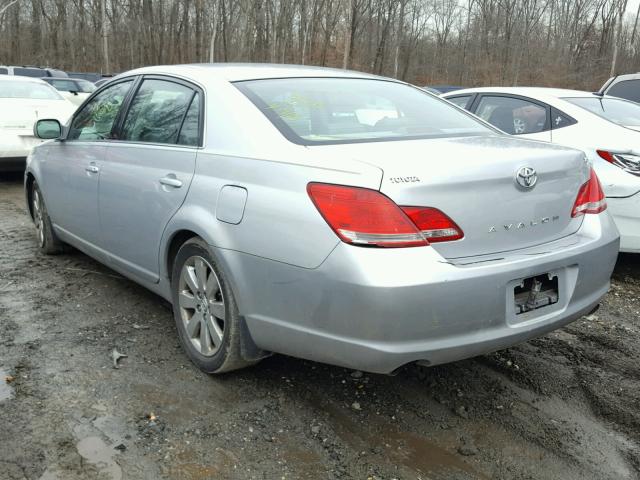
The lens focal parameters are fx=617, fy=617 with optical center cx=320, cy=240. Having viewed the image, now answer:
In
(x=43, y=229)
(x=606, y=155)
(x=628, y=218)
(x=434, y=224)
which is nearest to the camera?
(x=434, y=224)

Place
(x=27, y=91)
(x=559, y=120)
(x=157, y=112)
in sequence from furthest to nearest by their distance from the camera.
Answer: (x=27, y=91), (x=559, y=120), (x=157, y=112)

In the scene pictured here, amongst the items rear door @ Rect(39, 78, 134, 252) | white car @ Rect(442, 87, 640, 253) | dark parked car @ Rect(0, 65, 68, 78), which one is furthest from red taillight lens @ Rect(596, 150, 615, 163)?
dark parked car @ Rect(0, 65, 68, 78)

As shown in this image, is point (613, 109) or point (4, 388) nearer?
point (4, 388)

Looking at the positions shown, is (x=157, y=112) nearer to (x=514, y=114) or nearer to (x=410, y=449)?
(x=410, y=449)

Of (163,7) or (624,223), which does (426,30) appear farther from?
(624,223)

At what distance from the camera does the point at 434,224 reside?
7.84 ft

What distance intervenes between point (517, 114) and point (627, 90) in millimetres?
3540

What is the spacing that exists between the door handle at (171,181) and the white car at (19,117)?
5.72 meters

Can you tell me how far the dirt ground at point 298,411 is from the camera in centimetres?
243

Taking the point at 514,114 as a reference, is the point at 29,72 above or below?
above

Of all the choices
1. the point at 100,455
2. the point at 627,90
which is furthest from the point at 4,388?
the point at 627,90

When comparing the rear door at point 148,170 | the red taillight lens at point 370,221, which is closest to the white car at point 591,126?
the red taillight lens at point 370,221

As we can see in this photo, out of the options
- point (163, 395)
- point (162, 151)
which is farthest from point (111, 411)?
point (162, 151)

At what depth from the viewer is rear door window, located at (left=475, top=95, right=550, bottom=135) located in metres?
5.68
